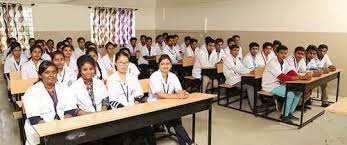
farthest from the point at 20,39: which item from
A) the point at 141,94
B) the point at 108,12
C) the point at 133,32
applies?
the point at 141,94

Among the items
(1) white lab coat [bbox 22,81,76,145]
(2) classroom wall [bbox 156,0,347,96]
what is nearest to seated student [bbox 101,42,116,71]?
(1) white lab coat [bbox 22,81,76,145]

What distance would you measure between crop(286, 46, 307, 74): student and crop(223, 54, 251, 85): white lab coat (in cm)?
75

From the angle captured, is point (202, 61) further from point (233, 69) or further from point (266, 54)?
point (266, 54)

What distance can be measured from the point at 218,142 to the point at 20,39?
6.98 meters

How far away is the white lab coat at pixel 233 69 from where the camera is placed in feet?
16.9

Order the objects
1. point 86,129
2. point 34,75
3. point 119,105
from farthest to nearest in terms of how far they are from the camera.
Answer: point 34,75 → point 119,105 → point 86,129

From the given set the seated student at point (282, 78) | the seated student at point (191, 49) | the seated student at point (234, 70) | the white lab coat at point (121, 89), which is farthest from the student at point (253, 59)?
the white lab coat at point (121, 89)

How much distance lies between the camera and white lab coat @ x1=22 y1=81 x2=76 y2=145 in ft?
8.07

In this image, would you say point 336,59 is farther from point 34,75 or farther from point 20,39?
point 20,39

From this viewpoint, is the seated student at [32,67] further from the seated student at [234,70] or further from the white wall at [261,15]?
the white wall at [261,15]

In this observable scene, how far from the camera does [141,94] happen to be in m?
3.32

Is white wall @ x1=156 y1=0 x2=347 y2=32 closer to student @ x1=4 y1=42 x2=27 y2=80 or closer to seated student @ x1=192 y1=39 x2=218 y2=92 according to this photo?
seated student @ x1=192 y1=39 x2=218 y2=92

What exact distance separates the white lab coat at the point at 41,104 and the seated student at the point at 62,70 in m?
1.39

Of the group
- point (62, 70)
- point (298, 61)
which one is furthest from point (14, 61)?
point (298, 61)
